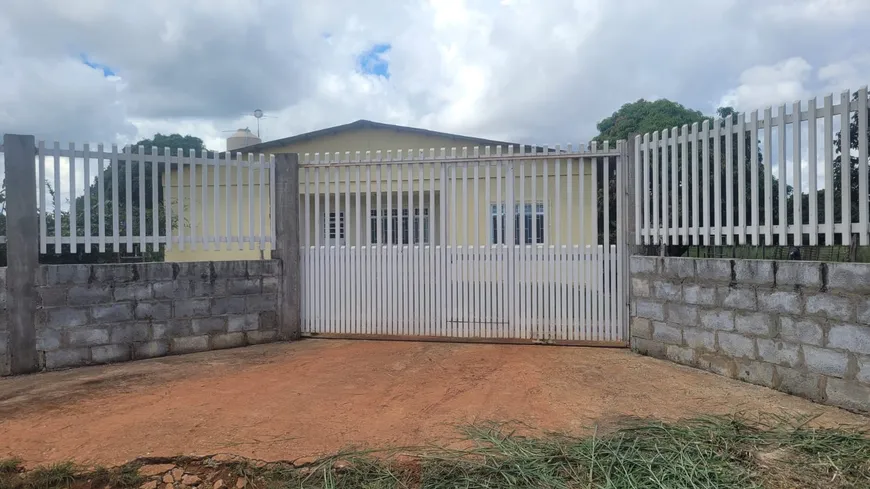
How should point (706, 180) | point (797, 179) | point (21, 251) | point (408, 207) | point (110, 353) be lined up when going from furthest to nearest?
point (408, 207), point (110, 353), point (21, 251), point (706, 180), point (797, 179)

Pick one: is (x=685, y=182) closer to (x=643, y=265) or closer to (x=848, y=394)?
(x=643, y=265)

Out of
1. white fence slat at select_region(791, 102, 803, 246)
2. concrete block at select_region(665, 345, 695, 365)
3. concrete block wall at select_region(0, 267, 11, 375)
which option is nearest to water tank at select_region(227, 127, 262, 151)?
concrete block wall at select_region(0, 267, 11, 375)

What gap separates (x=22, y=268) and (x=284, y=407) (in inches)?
130

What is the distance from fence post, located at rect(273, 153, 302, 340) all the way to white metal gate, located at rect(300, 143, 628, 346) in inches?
6.6

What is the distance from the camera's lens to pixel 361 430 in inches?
139

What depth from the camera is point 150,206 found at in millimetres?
5875

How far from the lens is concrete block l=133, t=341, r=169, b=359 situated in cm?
564

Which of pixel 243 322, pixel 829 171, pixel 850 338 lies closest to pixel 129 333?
pixel 243 322

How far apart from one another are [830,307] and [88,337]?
22.7 ft

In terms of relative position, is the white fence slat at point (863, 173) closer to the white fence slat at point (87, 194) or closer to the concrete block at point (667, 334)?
the concrete block at point (667, 334)

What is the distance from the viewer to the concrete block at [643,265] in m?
5.45

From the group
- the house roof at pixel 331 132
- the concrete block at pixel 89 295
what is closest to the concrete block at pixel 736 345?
the concrete block at pixel 89 295

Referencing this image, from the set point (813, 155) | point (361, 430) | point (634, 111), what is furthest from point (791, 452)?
point (634, 111)

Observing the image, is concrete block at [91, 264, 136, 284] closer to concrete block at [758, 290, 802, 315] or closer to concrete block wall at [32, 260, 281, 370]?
concrete block wall at [32, 260, 281, 370]
